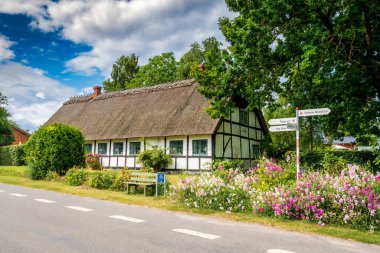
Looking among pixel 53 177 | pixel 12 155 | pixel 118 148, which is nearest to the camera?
pixel 53 177

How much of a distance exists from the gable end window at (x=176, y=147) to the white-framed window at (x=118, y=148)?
4935mm

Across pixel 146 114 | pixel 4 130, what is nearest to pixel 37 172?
pixel 146 114

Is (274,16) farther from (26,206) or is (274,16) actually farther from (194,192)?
(26,206)

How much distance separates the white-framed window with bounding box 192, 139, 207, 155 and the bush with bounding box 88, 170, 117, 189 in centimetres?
850

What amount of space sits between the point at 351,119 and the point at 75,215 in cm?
1126

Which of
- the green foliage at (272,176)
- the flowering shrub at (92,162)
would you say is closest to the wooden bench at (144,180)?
the green foliage at (272,176)

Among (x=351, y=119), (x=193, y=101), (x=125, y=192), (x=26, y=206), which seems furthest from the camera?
(x=193, y=101)

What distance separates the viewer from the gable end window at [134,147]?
2512 cm

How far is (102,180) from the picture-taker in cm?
1419

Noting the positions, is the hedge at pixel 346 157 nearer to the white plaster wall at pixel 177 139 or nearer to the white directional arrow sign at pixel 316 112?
the white plaster wall at pixel 177 139

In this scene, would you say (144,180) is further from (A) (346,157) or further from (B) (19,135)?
(B) (19,135)

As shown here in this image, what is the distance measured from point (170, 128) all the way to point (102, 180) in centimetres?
892

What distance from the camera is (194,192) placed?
32.1ft

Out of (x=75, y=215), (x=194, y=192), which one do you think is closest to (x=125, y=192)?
(x=194, y=192)
